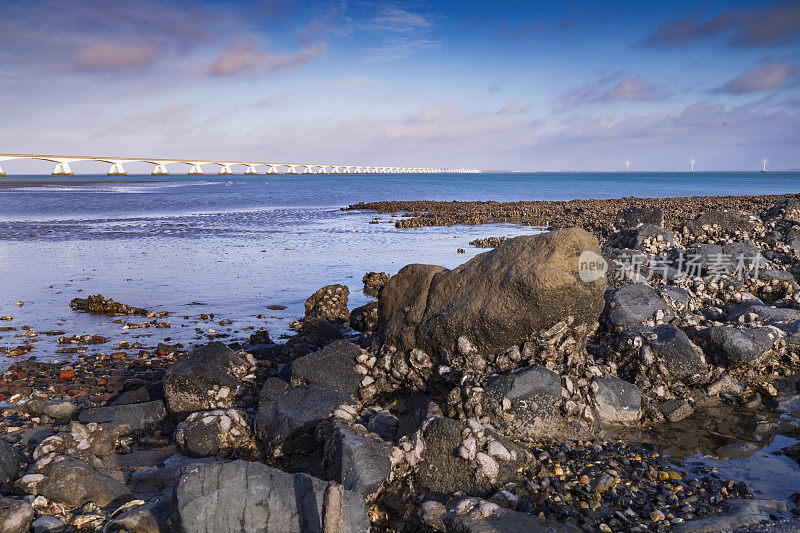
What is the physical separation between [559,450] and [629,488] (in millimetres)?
831

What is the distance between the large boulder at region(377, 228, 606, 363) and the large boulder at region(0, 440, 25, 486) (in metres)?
4.41

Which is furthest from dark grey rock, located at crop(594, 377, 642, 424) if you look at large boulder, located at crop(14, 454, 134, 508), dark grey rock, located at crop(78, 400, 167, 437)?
dark grey rock, located at crop(78, 400, 167, 437)

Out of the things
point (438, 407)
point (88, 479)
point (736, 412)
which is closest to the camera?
point (88, 479)

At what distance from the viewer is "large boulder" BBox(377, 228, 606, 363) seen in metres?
6.18

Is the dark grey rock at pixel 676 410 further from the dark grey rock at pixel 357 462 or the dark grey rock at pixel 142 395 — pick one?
the dark grey rock at pixel 142 395

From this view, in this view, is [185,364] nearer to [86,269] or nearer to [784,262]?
[86,269]

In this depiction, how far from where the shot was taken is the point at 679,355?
680 cm

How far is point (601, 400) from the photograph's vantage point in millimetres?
6215

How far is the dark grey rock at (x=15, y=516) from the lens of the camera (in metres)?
4.05

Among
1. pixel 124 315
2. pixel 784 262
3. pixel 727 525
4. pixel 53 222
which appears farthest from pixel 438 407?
pixel 53 222

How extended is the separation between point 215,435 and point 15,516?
195 centimetres

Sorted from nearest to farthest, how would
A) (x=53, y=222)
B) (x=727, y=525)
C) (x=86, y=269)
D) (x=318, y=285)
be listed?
(x=727, y=525) < (x=318, y=285) < (x=86, y=269) < (x=53, y=222)

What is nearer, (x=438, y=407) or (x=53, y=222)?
(x=438, y=407)

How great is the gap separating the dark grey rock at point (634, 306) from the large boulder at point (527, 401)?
8.48 feet
